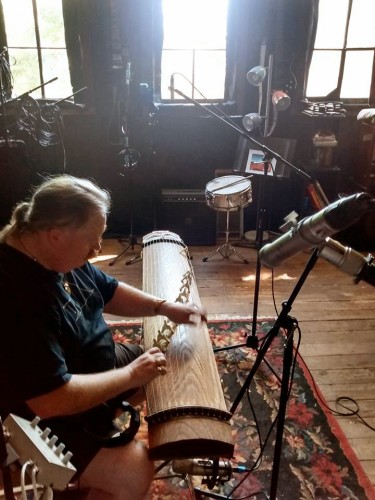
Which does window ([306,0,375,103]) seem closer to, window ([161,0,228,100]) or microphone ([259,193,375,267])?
window ([161,0,228,100])

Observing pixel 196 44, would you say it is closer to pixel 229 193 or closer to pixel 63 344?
pixel 229 193

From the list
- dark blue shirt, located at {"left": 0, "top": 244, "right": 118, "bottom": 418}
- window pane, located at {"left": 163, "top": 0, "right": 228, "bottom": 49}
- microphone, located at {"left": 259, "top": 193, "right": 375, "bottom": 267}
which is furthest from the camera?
window pane, located at {"left": 163, "top": 0, "right": 228, "bottom": 49}

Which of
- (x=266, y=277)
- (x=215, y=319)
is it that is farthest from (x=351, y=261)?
(x=266, y=277)

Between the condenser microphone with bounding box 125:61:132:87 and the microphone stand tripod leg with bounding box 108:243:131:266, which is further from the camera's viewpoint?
the microphone stand tripod leg with bounding box 108:243:131:266

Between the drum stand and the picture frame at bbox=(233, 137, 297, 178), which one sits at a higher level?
the picture frame at bbox=(233, 137, 297, 178)

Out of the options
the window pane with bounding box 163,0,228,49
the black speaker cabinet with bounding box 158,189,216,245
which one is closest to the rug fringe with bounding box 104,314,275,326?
the black speaker cabinet with bounding box 158,189,216,245

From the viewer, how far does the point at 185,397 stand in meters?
1.16

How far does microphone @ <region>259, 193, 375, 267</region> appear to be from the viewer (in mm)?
923

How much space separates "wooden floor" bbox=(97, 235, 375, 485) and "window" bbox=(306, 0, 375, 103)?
1437mm

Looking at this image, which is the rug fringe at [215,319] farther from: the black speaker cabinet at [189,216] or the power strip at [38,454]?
the power strip at [38,454]

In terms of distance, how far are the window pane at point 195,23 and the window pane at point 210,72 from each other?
7 centimetres

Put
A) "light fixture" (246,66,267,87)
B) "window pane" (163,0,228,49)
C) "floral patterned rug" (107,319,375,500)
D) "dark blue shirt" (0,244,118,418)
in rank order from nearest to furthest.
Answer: "dark blue shirt" (0,244,118,418), "floral patterned rug" (107,319,375,500), "light fixture" (246,66,267,87), "window pane" (163,0,228,49)

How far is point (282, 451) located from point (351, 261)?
1.11 metres

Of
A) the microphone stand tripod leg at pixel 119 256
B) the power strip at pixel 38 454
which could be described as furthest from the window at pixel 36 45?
the power strip at pixel 38 454
